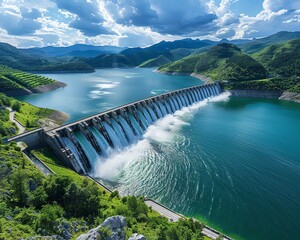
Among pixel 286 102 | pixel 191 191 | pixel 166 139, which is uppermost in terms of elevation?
pixel 166 139

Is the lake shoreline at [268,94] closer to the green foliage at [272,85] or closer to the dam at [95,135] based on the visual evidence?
the green foliage at [272,85]

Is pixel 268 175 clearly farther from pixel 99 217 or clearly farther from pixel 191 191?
pixel 99 217

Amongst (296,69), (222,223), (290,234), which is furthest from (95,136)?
(296,69)

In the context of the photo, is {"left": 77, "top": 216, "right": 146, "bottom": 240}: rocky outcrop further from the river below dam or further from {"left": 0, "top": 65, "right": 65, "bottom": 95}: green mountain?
{"left": 0, "top": 65, "right": 65, "bottom": 95}: green mountain

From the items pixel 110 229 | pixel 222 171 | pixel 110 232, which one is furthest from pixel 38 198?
pixel 222 171

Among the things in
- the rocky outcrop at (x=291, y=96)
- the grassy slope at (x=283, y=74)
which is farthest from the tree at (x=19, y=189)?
the grassy slope at (x=283, y=74)
